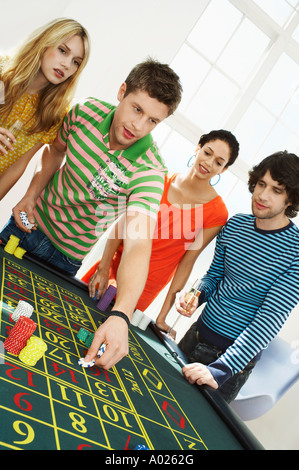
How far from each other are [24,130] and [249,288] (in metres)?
1.39

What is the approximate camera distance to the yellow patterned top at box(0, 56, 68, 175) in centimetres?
174

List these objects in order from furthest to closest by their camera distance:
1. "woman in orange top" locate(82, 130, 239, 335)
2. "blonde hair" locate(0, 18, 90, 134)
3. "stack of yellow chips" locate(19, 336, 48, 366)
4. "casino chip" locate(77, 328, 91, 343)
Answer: "woman in orange top" locate(82, 130, 239, 335) → "blonde hair" locate(0, 18, 90, 134) → "casino chip" locate(77, 328, 91, 343) → "stack of yellow chips" locate(19, 336, 48, 366)

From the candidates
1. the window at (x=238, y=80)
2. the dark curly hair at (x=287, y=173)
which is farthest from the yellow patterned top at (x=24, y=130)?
the window at (x=238, y=80)

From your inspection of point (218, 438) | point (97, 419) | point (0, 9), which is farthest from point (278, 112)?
point (97, 419)

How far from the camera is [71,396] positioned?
87cm

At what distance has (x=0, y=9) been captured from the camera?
2725mm

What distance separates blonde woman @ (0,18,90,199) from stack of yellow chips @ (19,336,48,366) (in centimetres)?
102

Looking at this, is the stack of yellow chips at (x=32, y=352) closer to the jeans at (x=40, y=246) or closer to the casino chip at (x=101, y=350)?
the casino chip at (x=101, y=350)

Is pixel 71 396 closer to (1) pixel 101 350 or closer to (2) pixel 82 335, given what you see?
(1) pixel 101 350

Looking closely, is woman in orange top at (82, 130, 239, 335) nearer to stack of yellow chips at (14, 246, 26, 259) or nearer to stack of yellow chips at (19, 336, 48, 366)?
stack of yellow chips at (14, 246, 26, 259)

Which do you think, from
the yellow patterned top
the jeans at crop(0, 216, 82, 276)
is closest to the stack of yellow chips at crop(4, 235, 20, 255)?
the jeans at crop(0, 216, 82, 276)

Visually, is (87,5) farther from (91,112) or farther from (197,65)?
(91,112)

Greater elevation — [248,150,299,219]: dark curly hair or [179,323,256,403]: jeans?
[248,150,299,219]: dark curly hair
